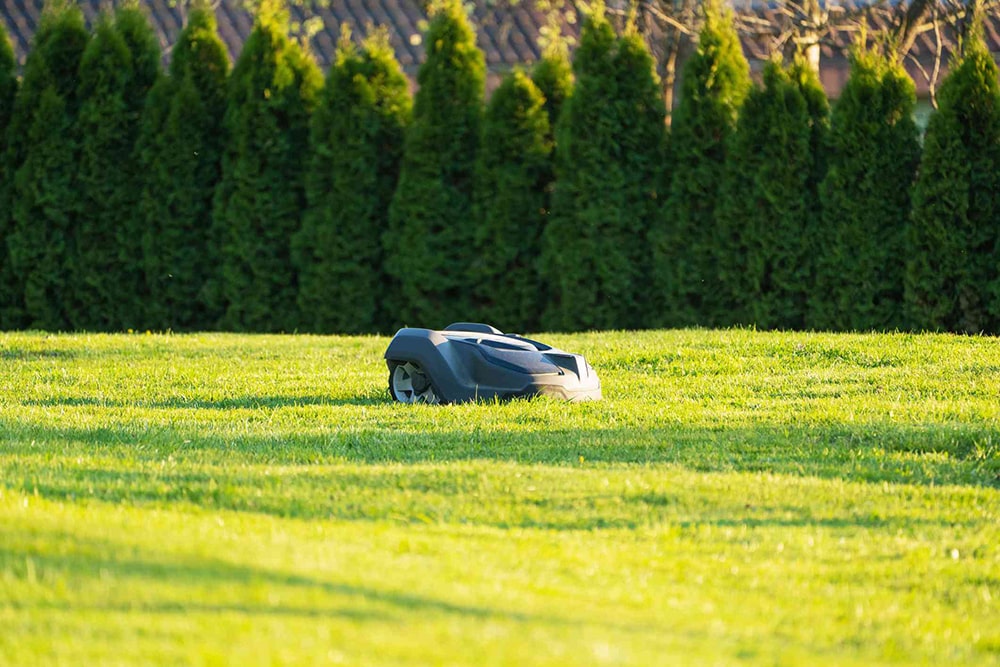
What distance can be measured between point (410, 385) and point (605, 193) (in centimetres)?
665

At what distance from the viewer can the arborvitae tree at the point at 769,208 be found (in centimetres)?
1469

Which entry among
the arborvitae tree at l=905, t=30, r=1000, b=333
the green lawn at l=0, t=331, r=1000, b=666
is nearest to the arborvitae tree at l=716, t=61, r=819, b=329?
the arborvitae tree at l=905, t=30, r=1000, b=333

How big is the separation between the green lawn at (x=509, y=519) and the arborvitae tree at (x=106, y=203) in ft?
20.1

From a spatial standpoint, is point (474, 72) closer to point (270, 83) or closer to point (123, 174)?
Answer: point (270, 83)

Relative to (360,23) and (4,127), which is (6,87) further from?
(360,23)

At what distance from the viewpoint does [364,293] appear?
A: 16.2m

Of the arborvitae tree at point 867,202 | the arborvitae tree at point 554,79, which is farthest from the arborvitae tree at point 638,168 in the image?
the arborvitae tree at point 867,202

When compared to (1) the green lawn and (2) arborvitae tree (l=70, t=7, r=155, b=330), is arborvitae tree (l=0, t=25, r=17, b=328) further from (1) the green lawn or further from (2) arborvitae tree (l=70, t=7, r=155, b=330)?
(1) the green lawn

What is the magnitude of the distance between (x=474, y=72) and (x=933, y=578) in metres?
12.1

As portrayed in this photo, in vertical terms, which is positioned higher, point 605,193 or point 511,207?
point 605,193

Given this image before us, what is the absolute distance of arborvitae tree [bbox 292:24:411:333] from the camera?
53.4ft

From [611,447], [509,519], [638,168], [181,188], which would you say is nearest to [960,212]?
[638,168]

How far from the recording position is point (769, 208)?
14.9 m

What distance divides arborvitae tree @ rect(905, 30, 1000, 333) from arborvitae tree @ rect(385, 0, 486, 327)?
16.7 feet
